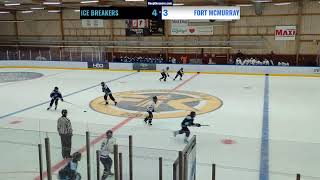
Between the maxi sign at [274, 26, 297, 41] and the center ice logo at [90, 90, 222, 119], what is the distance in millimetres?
12519

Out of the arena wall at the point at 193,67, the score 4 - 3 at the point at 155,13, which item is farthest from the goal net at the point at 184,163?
the arena wall at the point at 193,67

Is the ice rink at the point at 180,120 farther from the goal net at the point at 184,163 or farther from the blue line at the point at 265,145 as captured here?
the goal net at the point at 184,163

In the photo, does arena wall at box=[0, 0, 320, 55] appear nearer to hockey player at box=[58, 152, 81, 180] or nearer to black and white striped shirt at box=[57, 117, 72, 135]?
black and white striped shirt at box=[57, 117, 72, 135]

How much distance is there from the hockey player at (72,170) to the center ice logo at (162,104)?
637 centimetres

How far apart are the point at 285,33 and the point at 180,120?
1718cm

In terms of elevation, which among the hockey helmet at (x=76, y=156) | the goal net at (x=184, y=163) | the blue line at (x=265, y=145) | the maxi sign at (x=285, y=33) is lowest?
the blue line at (x=265, y=145)

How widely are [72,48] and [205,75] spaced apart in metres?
13.8

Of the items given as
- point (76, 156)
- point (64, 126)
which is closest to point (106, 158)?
point (76, 156)

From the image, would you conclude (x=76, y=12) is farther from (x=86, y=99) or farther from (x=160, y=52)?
(x=86, y=99)

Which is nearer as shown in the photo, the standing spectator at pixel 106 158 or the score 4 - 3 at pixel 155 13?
the standing spectator at pixel 106 158

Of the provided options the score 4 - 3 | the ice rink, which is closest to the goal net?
the ice rink

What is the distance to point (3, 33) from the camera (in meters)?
34.6

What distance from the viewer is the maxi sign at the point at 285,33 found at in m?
25.0

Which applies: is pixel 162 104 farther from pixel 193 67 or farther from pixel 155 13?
pixel 193 67
